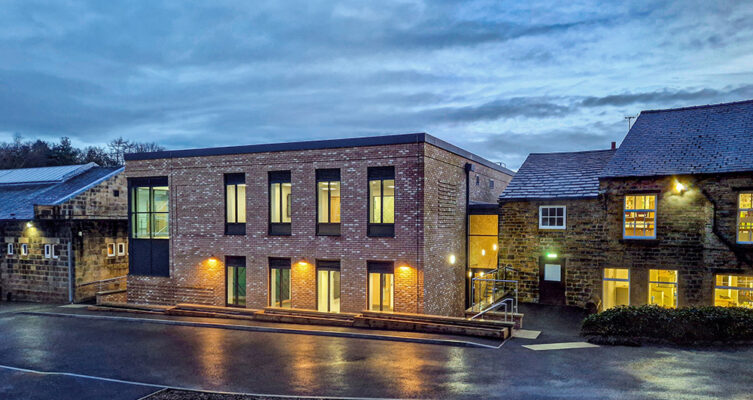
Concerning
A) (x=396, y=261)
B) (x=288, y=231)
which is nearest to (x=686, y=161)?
(x=396, y=261)

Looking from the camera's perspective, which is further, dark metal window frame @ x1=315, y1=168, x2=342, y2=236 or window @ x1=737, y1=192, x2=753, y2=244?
dark metal window frame @ x1=315, y1=168, x2=342, y2=236

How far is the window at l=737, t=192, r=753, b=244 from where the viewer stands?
1730 centimetres

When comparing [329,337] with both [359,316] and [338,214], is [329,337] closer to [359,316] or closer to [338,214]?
[359,316]

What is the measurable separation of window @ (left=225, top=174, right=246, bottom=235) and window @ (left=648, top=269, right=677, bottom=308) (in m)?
17.1

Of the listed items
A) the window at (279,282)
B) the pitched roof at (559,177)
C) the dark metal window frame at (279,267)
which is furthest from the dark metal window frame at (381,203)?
the pitched roof at (559,177)

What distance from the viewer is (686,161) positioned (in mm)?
18500

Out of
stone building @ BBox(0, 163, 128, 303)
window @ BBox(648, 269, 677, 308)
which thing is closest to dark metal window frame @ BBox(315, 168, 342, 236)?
window @ BBox(648, 269, 677, 308)

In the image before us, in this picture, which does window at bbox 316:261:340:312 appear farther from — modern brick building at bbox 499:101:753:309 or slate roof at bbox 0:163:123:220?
slate roof at bbox 0:163:123:220

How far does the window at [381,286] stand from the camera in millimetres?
19672

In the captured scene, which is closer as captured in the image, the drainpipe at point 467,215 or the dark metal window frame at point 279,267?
the dark metal window frame at point 279,267

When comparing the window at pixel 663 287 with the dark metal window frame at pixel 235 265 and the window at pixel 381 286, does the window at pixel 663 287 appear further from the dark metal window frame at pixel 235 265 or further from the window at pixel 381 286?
the dark metal window frame at pixel 235 265

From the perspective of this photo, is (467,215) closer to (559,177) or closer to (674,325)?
(559,177)

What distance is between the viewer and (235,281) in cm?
2227

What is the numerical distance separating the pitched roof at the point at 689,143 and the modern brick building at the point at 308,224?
673cm
